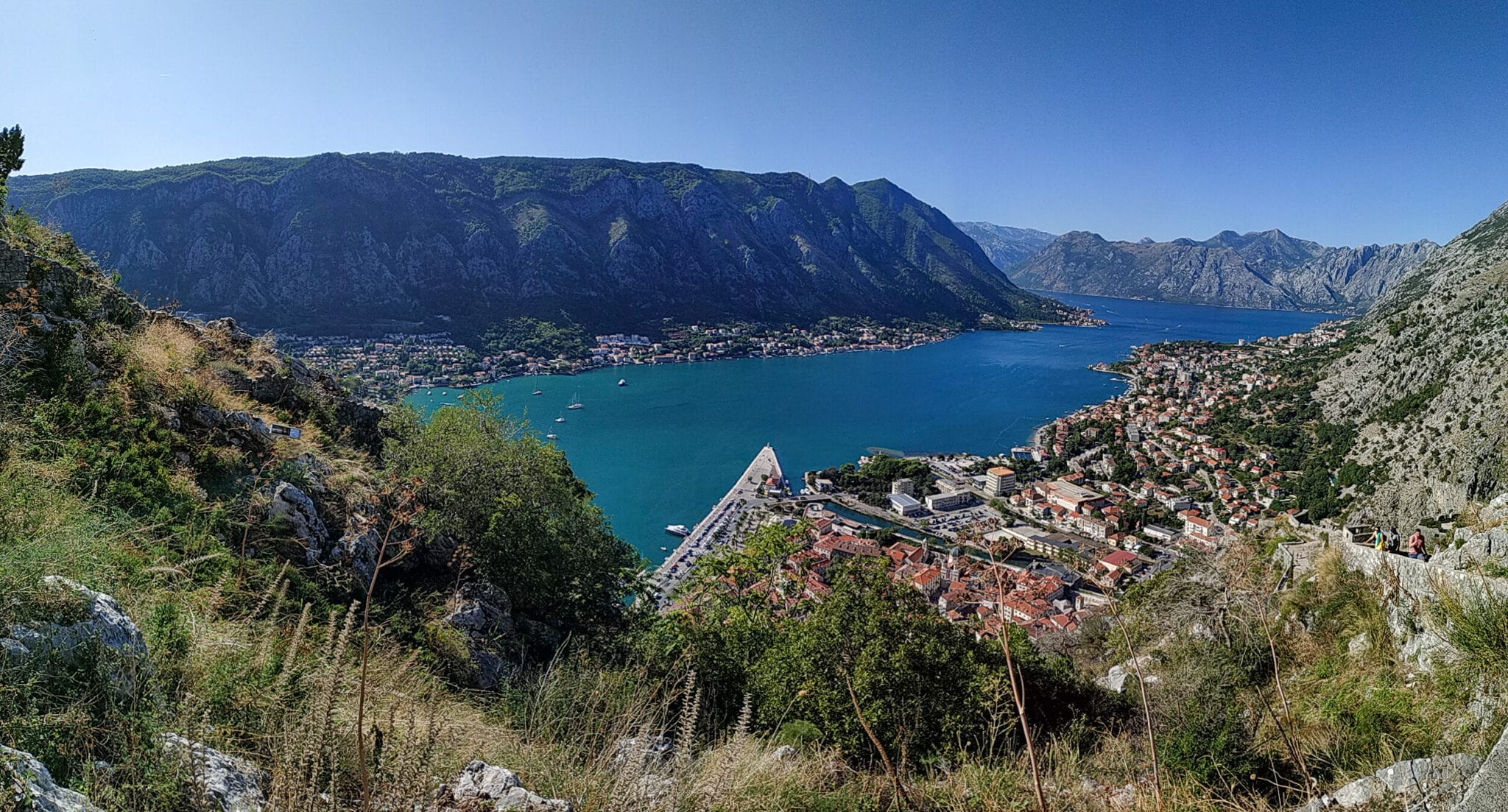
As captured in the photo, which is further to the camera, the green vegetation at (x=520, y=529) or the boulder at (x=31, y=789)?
the green vegetation at (x=520, y=529)

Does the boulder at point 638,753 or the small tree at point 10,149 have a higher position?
the small tree at point 10,149

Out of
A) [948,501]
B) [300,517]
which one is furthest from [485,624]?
[948,501]

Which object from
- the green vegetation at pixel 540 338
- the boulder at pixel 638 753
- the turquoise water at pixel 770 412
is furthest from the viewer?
the green vegetation at pixel 540 338

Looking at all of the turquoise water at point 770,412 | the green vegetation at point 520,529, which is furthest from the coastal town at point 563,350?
the green vegetation at point 520,529

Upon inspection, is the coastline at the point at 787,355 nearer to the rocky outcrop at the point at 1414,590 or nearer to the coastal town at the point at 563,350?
the coastal town at the point at 563,350

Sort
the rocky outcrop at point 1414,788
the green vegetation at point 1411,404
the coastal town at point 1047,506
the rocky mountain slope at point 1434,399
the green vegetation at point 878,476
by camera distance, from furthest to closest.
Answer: the green vegetation at point 878,476 → the green vegetation at point 1411,404 → the coastal town at point 1047,506 → the rocky mountain slope at point 1434,399 → the rocky outcrop at point 1414,788

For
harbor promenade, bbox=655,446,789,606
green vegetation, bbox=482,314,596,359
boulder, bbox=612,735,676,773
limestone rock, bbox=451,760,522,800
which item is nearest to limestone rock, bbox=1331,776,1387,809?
boulder, bbox=612,735,676,773

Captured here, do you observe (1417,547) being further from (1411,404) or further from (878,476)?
(878,476)
